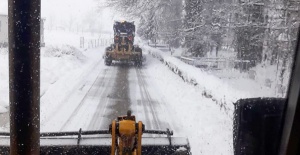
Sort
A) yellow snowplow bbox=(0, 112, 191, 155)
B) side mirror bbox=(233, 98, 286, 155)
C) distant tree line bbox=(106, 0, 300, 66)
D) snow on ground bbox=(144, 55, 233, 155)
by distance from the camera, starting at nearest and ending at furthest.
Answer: side mirror bbox=(233, 98, 286, 155), yellow snowplow bbox=(0, 112, 191, 155), snow on ground bbox=(144, 55, 233, 155), distant tree line bbox=(106, 0, 300, 66)

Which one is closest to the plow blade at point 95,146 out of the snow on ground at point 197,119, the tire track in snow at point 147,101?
the snow on ground at point 197,119

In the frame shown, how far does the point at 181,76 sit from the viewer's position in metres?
16.1

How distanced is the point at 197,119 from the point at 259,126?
25.7 ft

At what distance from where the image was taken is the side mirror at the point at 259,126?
1346mm

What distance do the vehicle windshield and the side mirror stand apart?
0.14 meters

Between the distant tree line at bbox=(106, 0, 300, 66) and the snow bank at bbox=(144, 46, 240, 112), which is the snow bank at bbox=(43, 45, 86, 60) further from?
the snow bank at bbox=(144, 46, 240, 112)

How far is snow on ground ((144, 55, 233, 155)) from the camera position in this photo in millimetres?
6910

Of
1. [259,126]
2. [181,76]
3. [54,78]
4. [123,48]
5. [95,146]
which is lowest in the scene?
[54,78]

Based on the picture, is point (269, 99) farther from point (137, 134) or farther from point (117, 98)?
point (117, 98)

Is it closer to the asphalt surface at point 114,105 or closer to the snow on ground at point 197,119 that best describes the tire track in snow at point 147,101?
the asphalt surface at point 114,105

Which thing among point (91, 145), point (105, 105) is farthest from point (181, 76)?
point (91, 145)

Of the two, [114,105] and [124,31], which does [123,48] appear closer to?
[124,31]

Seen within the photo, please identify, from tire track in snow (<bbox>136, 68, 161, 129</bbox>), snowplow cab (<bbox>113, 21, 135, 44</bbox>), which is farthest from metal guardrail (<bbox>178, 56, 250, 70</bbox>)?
tire track in snow (<bbox>136, 68, 161, 129</bbox>)

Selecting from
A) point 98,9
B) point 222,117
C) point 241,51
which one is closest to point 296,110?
point 222,117
